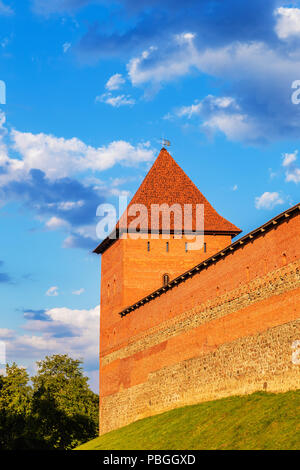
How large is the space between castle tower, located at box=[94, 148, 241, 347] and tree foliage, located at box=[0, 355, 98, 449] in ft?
30.1

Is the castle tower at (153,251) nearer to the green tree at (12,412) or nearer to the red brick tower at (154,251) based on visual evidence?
the red brick tower at (154,251)

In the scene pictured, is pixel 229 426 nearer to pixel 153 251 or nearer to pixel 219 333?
pixel 219 333

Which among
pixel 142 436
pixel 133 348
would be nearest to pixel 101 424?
pixel 133 348

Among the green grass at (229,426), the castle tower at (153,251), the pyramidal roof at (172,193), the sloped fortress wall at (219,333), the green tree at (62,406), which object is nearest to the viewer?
Result: the green grass at (229,426)

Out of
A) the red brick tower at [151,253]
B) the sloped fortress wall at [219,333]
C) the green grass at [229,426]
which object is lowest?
the green grass at [229,426]

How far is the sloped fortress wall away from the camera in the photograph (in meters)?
20.1

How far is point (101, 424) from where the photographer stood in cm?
3762

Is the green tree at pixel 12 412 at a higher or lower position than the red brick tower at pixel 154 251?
lower

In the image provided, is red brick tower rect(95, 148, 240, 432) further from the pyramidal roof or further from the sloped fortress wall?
the sloped fortress wall

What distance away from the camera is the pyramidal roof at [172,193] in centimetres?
3788

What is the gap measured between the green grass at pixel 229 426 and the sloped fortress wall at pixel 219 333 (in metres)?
0.57

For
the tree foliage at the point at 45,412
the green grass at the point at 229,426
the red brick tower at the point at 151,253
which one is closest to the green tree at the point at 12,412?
the tree foliage at the point at 45,412

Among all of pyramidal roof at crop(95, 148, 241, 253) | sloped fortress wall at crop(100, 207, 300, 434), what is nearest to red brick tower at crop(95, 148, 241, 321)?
pyramidal roof at crop(95, 148, 241, 253)

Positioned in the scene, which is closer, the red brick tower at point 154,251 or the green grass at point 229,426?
the green grass at point 229,426
